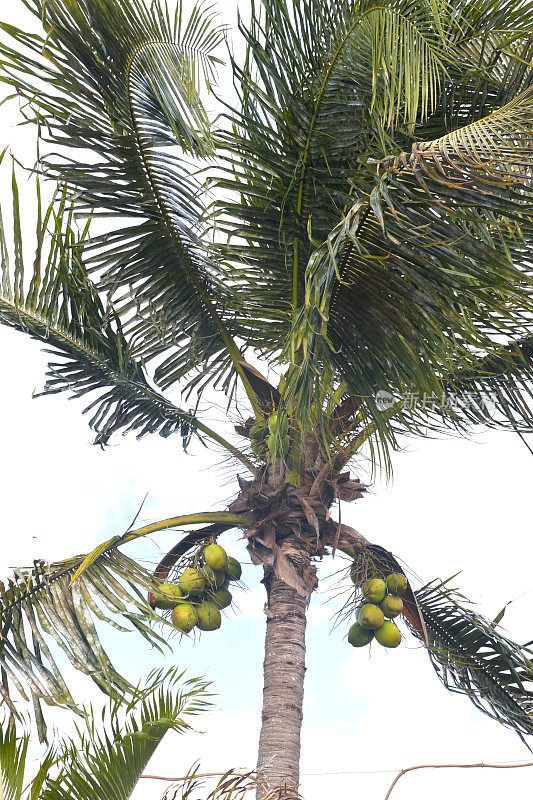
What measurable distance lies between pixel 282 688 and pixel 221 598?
1.61ft

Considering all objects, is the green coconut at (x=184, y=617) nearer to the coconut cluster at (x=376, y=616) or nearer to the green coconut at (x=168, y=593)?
the green coconut at (x=168, y=593)

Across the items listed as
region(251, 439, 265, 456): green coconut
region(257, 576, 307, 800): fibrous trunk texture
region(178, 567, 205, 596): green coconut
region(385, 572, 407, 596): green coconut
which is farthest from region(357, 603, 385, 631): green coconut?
region(251, 439, 265, 456): green coconut

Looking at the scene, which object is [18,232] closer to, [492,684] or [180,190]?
[180,190]

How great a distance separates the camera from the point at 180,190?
154 inches

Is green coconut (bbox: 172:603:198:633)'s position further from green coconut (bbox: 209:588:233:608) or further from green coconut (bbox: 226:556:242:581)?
green coconut (bbox: 226:556:242:581)

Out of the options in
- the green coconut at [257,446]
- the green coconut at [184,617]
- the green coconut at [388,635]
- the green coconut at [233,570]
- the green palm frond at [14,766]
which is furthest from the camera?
the green coconut at [257,446]

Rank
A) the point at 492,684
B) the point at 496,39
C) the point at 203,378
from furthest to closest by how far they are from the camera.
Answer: the point at 203,378
the point at 492,684
the point at 496,39

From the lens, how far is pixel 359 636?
12.7ft

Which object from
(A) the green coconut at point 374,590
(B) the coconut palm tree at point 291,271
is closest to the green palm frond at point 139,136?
(B) the coconut palm tree at point 291,271

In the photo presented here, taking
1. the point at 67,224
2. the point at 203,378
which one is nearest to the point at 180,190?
the point at 67,224

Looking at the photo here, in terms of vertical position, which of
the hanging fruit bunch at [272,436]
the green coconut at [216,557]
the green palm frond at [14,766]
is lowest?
the green palm frond at [14,766]

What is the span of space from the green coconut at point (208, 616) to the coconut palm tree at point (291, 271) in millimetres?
262

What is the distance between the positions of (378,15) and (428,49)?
0.86ft

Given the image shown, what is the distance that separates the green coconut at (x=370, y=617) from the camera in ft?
12.5
